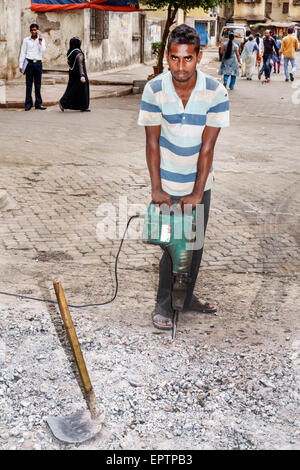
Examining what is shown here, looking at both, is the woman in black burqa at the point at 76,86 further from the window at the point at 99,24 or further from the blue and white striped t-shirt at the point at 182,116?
the blue and white striped t-shirt at the point at 182,116

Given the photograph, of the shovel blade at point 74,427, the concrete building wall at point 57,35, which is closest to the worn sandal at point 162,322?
Answer: the shovel blade at point 74,427

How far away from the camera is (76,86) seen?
14.9 meters

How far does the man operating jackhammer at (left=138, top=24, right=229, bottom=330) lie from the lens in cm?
402

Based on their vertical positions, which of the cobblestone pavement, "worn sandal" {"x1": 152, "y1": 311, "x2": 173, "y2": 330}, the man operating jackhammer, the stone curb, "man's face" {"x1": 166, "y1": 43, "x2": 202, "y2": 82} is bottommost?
the cobblestone pavement

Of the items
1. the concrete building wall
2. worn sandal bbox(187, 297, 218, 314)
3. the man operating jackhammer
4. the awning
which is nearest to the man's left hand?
the man operating jackhammer

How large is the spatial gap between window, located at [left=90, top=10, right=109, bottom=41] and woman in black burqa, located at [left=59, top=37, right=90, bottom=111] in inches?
344

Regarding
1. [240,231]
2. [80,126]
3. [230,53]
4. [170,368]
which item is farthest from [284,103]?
[170,368]

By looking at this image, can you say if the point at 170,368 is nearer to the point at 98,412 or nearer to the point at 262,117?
the point at 98,412

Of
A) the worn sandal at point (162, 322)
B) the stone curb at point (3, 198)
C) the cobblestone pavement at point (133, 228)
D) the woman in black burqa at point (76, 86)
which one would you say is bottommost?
the cobblestone pavement at point (133, 228)

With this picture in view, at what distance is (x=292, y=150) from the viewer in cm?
1115

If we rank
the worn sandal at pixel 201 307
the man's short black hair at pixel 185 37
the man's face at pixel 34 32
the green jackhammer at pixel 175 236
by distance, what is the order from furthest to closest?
the man's face at pixel 34 32 < the worn sandal at pixel 201 307 < the green jackhammer at pixel 175 236 < the man's short black hair at pixel 185 37

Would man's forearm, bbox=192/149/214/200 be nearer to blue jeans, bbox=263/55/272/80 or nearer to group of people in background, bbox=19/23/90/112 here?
group of people in background, bbox=19/23/90/112

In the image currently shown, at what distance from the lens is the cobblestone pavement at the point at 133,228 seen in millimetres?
5031

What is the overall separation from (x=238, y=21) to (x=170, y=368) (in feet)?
253
